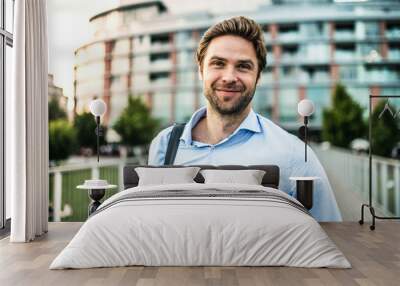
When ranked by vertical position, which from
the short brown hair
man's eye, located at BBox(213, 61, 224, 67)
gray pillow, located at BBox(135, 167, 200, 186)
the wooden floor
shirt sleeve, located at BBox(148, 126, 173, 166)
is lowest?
the wooden floor

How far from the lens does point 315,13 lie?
7.10 meters

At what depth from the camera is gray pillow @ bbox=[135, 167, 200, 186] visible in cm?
611

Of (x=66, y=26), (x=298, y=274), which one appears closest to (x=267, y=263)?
(x=298, y=274)

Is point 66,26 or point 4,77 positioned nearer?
point 4,77

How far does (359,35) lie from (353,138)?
125 cm

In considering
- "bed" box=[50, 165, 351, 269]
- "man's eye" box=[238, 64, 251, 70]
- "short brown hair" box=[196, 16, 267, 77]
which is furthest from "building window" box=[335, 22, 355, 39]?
"bed" box=[50, 165, 351, 269]

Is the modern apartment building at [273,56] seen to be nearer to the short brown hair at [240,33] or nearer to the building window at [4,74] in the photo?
the short brown hair at [240,33]

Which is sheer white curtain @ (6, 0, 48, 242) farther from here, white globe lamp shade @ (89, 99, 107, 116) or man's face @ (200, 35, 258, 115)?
man's face @ (200, 35, 258, 115)

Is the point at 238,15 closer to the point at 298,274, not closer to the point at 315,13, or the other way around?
the point at 315,13

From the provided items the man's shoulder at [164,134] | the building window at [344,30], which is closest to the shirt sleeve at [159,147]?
the man's shoulder at [164,134]

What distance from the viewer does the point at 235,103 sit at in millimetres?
6715

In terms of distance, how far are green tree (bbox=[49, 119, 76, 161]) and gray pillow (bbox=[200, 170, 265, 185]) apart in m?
1.94

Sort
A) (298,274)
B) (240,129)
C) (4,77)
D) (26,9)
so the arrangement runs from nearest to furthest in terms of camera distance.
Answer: (298,274) → (26,9) → (4,77) → (240,129)

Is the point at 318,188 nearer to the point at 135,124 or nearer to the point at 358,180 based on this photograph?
the point at 358,180
